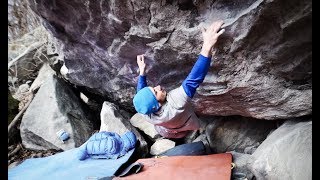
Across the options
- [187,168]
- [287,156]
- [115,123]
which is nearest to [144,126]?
[115,123]

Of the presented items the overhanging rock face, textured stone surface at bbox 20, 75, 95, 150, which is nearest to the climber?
the overhanging rock face

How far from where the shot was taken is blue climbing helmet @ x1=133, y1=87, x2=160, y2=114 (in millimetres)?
3186

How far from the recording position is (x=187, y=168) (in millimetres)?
3584

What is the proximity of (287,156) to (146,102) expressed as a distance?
55.4 inches

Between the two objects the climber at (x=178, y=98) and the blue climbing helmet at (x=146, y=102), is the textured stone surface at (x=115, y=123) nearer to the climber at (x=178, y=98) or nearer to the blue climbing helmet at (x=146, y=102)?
the climber at (x=178, y=98)

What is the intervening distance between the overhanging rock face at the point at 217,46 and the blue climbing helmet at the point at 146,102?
0.61 metres

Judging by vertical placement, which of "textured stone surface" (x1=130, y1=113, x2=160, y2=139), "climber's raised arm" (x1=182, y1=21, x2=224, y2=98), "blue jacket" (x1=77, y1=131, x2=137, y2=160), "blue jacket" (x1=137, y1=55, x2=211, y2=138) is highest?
"climber's raised arm" (x1=182, y1=21, x2=224, y2=98)

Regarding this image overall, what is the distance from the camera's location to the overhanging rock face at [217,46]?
2753 mm

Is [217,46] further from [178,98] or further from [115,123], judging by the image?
[115,123]

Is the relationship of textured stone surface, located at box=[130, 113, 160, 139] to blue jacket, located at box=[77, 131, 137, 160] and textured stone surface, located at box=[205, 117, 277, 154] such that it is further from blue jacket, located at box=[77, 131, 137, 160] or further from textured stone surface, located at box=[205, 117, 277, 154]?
textured stone surface, located at box=[205, 117, 277, 154]

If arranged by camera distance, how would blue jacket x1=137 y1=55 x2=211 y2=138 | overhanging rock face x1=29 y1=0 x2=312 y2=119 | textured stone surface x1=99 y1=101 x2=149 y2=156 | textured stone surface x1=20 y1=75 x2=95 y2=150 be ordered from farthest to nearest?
textured stone surface x1=20 y1=75 x2=95 y2=150 < textured stone surface x1=99 y1=101 x2=149 y2=156 < blue jacket x1=137 y1=55 x2=211 y2=138 < overhanging rock face x1=29 y1=0 x2=312 y2=119

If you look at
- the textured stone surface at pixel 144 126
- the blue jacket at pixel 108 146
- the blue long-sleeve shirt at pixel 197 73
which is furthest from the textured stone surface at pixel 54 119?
the blue long-sleeve shirt at pixel 197 73

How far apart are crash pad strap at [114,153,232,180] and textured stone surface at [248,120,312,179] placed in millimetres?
331

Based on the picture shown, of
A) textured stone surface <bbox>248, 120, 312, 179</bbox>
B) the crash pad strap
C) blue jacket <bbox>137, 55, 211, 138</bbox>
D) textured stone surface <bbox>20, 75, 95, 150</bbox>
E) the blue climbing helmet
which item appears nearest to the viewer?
textured stone surface <bbox>248, 120, 312, 179</bbox>
